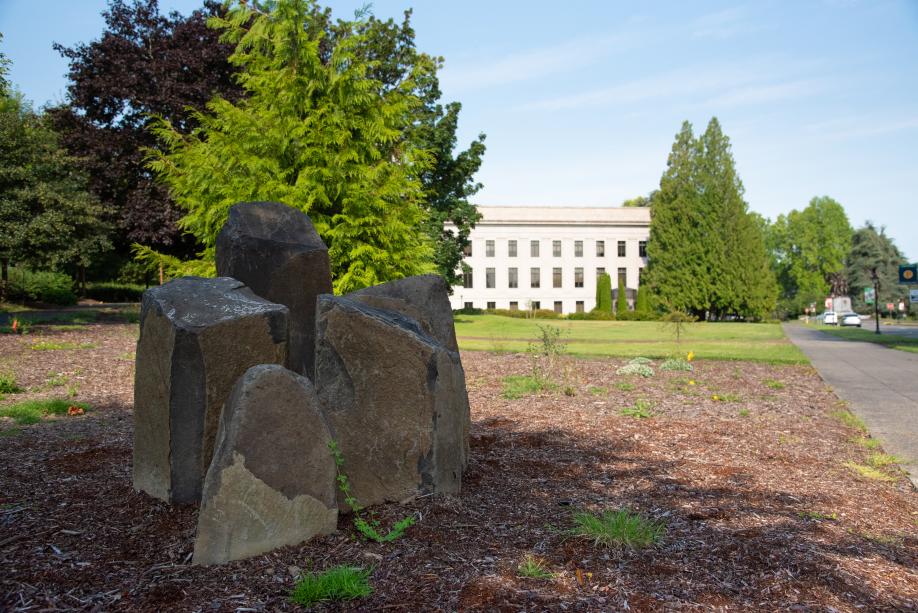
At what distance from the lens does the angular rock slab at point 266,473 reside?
352 centimetres

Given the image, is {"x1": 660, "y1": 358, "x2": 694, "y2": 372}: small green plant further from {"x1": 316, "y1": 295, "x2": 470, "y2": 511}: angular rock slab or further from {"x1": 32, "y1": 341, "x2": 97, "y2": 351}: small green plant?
{"x1": 32, "y1": 341, "x2": 97, "y2": 351}: small green plant

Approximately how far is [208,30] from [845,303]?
7171 centimetres

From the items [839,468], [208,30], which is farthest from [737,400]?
[208,30]

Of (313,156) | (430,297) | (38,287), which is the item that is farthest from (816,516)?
(38,287)

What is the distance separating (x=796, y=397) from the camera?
10.7m

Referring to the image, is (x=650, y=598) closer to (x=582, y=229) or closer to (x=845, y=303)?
(x=582, y=229)

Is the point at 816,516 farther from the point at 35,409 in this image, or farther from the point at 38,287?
the point at 38,287

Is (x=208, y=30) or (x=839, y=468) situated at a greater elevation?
(x=208, y=30)

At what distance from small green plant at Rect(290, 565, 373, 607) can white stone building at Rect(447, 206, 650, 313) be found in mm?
65440

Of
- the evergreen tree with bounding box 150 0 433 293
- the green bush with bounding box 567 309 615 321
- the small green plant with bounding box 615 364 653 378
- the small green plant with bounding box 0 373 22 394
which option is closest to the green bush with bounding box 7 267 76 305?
the evergreen tree with bounding box 150 0 433 293

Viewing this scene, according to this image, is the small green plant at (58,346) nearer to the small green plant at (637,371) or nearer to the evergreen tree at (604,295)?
the small green plant at (637,371)

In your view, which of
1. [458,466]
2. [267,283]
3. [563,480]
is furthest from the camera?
[267,283]

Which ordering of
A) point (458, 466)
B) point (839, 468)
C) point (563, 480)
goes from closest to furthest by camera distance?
point (458, 466)
point (563, 480)
point (839, 468)

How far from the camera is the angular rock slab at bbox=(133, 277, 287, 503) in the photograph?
410 cm
